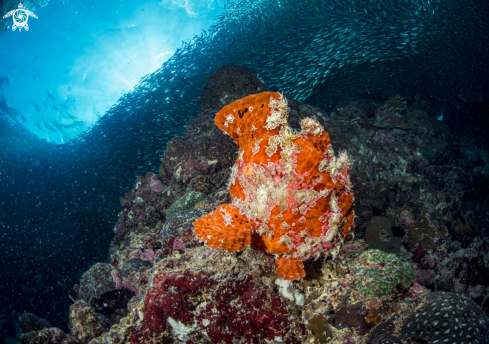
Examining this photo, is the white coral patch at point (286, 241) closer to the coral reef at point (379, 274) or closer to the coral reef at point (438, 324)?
the coral reef at point (379, 274)

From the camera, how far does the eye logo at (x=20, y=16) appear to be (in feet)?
57.7

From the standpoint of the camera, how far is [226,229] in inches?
90.6

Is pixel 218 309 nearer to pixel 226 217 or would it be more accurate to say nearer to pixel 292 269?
pixel 292 269

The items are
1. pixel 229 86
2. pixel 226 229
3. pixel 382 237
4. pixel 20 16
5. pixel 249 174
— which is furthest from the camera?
pixel 20 16

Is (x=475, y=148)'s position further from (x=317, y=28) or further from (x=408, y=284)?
(x=408, y=284)

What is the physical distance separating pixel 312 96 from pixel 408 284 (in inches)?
519

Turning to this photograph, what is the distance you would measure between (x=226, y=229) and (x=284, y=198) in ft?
2.04

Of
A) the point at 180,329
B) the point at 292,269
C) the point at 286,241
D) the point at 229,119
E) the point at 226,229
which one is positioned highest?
the point at 229,119

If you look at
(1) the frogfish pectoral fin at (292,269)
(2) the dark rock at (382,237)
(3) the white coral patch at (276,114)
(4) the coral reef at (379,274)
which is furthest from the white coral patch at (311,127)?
(2) the dark rock at (382,237)

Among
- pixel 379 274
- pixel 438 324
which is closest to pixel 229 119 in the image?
pixel 379 274

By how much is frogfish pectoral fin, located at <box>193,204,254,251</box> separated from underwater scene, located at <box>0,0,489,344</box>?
0.02 m

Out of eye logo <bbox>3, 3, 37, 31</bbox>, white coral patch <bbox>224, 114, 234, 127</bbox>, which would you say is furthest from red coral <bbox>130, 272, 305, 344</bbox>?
eye logo <bbox>3, 3, 37, 31</bbox>

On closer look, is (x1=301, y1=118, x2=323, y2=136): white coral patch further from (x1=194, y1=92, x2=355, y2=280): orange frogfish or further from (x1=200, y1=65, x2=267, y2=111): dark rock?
(x1=200, y1=65, x2=267, y2=111): dark rock

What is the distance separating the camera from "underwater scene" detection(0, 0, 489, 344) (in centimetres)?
253
